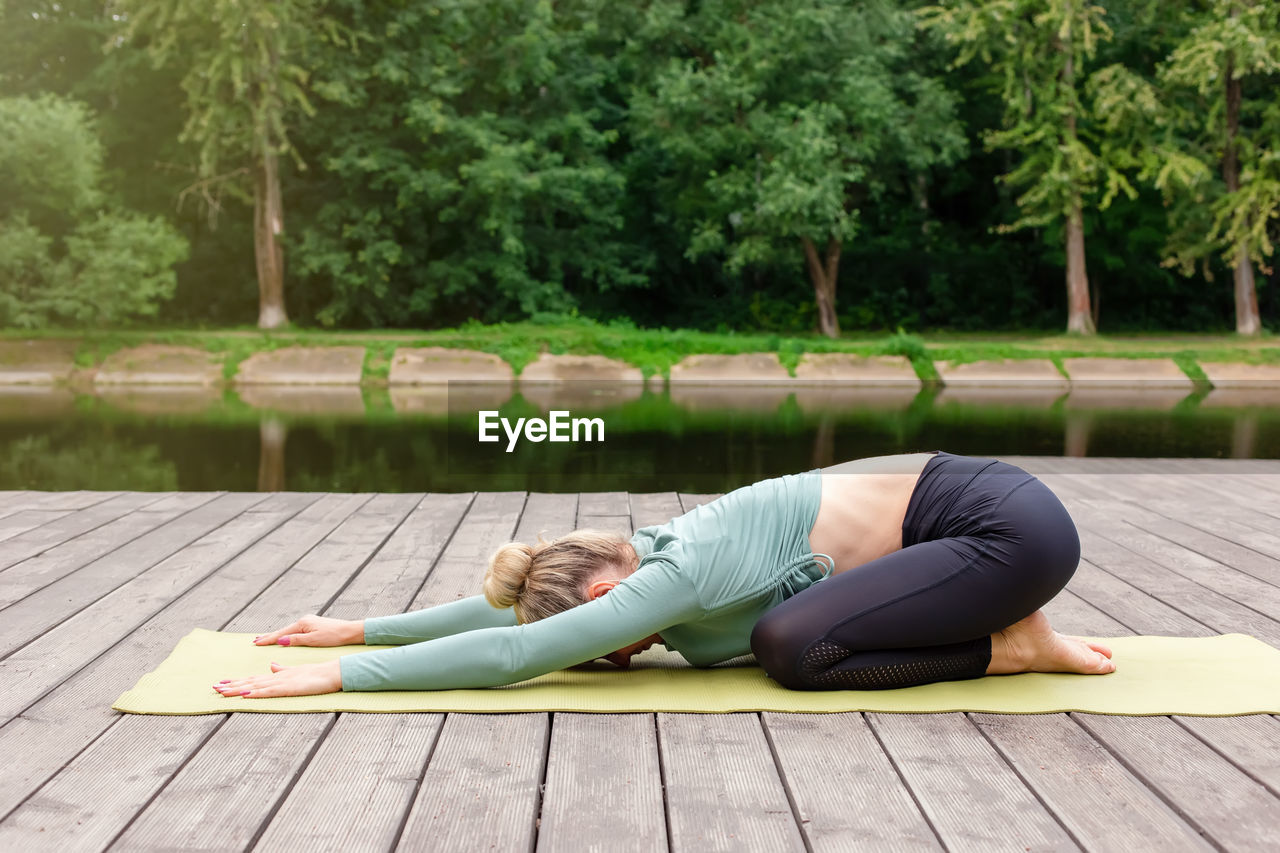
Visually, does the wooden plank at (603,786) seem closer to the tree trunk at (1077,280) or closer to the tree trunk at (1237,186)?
the tree trunk at (1077,280)

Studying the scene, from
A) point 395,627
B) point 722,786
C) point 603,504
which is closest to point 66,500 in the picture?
point 603,504

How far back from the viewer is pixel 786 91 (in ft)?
56.1

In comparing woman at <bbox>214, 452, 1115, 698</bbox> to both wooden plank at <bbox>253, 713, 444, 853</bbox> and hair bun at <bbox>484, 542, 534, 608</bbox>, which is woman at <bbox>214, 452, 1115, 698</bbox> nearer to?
hair bun at <bbox>484, 542, 534, 608</bbox>

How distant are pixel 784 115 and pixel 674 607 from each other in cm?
1496

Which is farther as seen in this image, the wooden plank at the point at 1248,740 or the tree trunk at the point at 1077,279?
the tree trunk at the point at 1077,279

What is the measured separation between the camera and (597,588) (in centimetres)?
241

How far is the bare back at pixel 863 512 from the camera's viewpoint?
2592mm

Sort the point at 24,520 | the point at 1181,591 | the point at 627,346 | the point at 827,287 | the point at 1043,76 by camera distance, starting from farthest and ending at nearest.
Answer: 1. the point at 827,287
2. the point at 1043,76
3. the point at 627,346
4. the point at 24,520
5. the point at 1181,591

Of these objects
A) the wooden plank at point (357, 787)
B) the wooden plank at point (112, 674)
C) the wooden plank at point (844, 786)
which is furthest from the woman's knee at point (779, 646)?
the wooden plank at point (112, 674)

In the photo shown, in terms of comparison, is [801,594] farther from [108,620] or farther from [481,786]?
[108,620]

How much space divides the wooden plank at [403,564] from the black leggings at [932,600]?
1.32 m

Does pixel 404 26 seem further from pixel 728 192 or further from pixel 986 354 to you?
pixel 986 354

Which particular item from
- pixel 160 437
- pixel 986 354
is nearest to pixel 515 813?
pixel 160 437

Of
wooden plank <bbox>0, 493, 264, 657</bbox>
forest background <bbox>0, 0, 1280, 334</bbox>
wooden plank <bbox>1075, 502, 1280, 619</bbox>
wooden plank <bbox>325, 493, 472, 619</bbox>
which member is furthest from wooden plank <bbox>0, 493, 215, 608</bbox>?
forest background <bbox>0, 0, 1280, 334</bbox>
